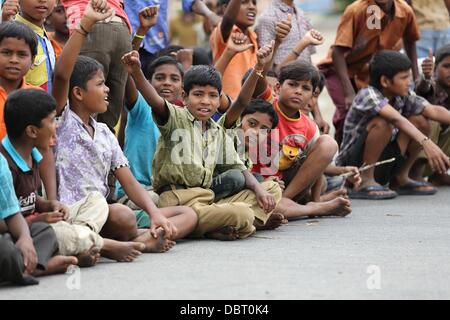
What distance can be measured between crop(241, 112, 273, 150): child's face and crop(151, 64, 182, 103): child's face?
0.54 meters

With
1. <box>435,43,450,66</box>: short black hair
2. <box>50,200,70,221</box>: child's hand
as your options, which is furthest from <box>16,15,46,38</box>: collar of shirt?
<box>435,43,450,66</box>: short black hair

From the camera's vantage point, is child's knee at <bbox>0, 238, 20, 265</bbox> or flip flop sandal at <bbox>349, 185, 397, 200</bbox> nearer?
child's knee at <bbox>0, 238, 20, 265</bbox>

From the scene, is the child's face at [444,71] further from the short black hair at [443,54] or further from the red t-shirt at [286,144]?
the red t-shirt at [286,144]

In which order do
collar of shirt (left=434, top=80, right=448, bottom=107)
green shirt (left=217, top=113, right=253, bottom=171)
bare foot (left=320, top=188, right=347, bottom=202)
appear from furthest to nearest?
1. collar of shirt (left=434, top=80, right=448, bottom=107)
2. bare foot (left=320, top=188, right=347, bottom=202)
3. green shirt (left=217, top=113, right=253, bottom=171)

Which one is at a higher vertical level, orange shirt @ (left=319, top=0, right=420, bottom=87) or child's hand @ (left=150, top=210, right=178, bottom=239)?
orange shirt @ (left=319, top=0, right=420, bottom=87)

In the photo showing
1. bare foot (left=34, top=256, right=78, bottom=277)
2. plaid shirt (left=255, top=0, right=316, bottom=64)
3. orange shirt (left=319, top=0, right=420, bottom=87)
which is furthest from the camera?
orange shirt (left=319, top=0, right=420, bottom=87)

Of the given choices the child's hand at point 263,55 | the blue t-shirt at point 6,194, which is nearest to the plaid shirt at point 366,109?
the child's hand at point 263,55

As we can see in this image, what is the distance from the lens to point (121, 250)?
5.45 meters

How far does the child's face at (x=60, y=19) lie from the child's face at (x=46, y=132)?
7.03 feet

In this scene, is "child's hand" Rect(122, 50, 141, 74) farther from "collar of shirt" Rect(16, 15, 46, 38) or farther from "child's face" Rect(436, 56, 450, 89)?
"child's face" Rect(436, 56, 450, 89)

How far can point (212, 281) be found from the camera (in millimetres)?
4902

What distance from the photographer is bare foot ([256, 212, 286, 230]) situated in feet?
22.6

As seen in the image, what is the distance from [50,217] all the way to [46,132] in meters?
0.40
